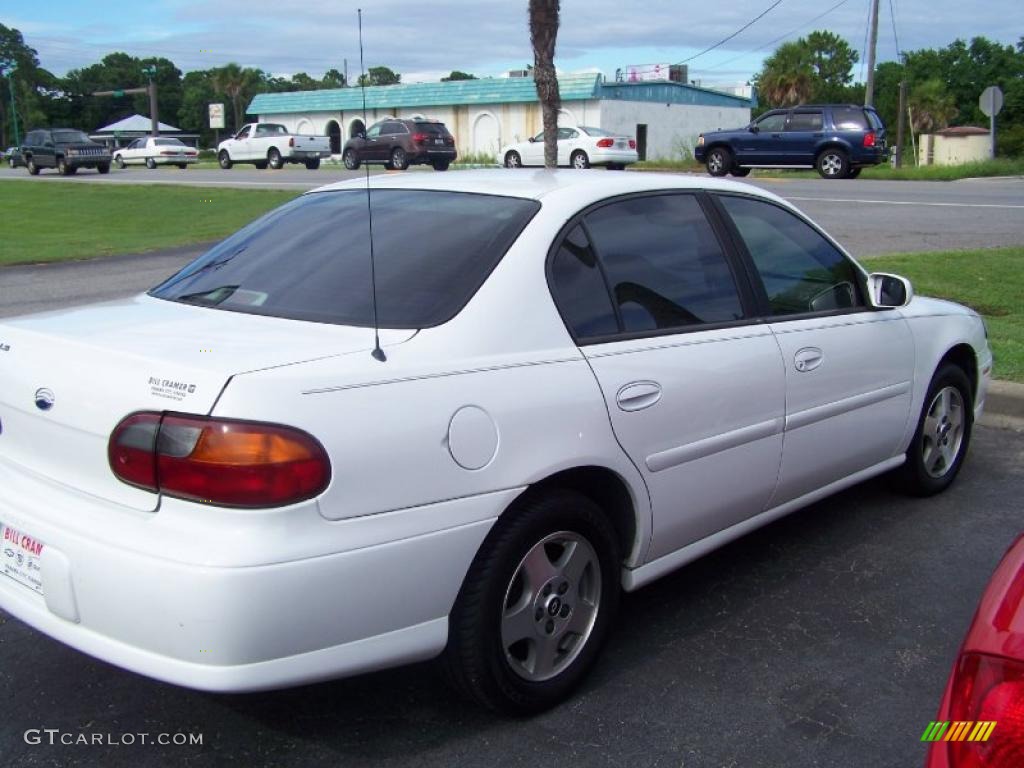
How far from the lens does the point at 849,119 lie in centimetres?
2634

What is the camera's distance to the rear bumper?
2547 millimetres

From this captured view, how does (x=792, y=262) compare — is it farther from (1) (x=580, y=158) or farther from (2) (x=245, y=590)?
(1) (x=580, y=158)

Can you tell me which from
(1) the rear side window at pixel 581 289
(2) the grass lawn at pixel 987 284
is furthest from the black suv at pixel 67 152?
(1) the rear side window at pixel 581 289

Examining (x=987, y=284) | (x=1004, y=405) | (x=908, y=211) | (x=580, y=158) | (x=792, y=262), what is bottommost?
(x=1004, y=405)

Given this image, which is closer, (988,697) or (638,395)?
(988,697)

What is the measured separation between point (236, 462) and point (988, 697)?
169cm

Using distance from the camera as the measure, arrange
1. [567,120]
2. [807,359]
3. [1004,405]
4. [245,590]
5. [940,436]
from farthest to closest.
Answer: [567,120] < [1004,405] < [940,436] < [807,359] < [245,590]

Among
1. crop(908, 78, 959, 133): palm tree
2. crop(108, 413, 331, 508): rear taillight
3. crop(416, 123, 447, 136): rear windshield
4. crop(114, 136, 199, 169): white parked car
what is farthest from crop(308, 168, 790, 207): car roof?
crop(908, 78, 959, 133): palm tree

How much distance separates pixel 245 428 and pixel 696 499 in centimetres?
167

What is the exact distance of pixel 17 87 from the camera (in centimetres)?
9500

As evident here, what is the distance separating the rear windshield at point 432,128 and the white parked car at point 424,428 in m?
29.5
